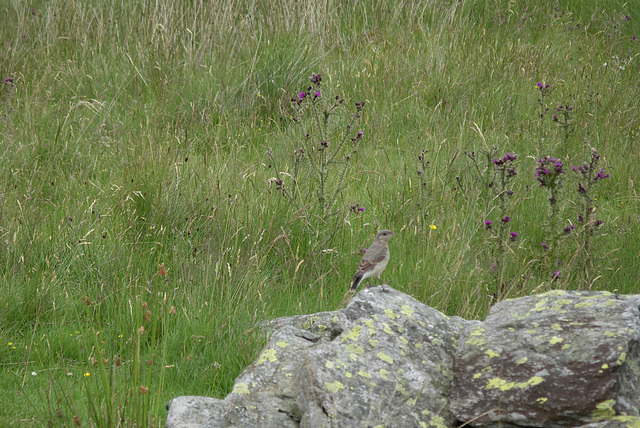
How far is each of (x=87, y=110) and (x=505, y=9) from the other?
557 centimetres

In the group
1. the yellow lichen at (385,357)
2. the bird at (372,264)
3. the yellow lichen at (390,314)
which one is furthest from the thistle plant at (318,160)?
the yellow lichen at (385,357)

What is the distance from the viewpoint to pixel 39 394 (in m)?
2.75

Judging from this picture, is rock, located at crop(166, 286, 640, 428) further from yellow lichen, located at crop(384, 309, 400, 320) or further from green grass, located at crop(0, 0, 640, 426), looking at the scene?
green grass, located at crop(0, 0, 640, 426)

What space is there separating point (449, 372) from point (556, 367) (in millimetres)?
412

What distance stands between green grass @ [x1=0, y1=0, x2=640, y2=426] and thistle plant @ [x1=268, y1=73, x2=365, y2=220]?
3.9 inches

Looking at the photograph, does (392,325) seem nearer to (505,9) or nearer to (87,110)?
(87,110)

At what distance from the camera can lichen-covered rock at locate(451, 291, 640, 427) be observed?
76.2 inches

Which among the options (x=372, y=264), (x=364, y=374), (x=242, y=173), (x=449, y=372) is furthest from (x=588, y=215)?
(x=242, y=173)

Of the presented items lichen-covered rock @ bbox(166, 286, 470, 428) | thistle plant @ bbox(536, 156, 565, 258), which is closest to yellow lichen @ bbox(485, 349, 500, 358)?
lichen-covered rock @ bbox(166, 286, 470, 428)

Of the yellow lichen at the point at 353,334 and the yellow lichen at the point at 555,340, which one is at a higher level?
the yellow lichen at the point at 555,340

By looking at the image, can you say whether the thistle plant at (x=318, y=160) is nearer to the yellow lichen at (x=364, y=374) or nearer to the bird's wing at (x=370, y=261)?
the bird's wing at (x=370, y=261)

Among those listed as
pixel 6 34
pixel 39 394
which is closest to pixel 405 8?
pixel 6 34

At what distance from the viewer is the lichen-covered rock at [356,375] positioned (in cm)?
211

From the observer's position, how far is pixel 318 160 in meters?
5.19
